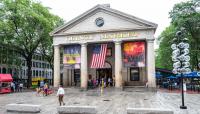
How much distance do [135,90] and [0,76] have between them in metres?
19.5

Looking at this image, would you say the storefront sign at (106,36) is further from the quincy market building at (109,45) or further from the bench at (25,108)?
the bench at (25,108)

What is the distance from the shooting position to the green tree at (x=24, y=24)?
4188cm

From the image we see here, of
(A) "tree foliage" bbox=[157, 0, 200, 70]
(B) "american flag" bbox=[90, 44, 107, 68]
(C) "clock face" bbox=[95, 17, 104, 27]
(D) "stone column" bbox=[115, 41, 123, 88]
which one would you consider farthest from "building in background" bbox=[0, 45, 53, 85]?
(A) "tree foliage" bbox=[157, 0, 200, 70]

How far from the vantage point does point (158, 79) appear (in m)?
49.5

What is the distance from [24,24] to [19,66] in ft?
33.3

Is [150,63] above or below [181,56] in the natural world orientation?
below

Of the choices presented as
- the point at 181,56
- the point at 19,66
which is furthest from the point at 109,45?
the point at 19,66

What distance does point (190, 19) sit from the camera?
41.5 m

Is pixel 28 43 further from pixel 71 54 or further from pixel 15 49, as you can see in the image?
pixel 71 54

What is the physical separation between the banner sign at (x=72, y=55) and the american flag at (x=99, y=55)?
251 centimetres

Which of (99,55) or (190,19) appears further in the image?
(190,19)

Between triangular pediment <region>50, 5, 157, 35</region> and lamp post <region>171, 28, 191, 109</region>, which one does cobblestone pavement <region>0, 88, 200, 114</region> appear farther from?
triangular pediment <region>50, 5, 157, 35</region>

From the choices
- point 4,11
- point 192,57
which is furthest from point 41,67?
point 192,57

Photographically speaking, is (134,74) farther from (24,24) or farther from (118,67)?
(24,24)
